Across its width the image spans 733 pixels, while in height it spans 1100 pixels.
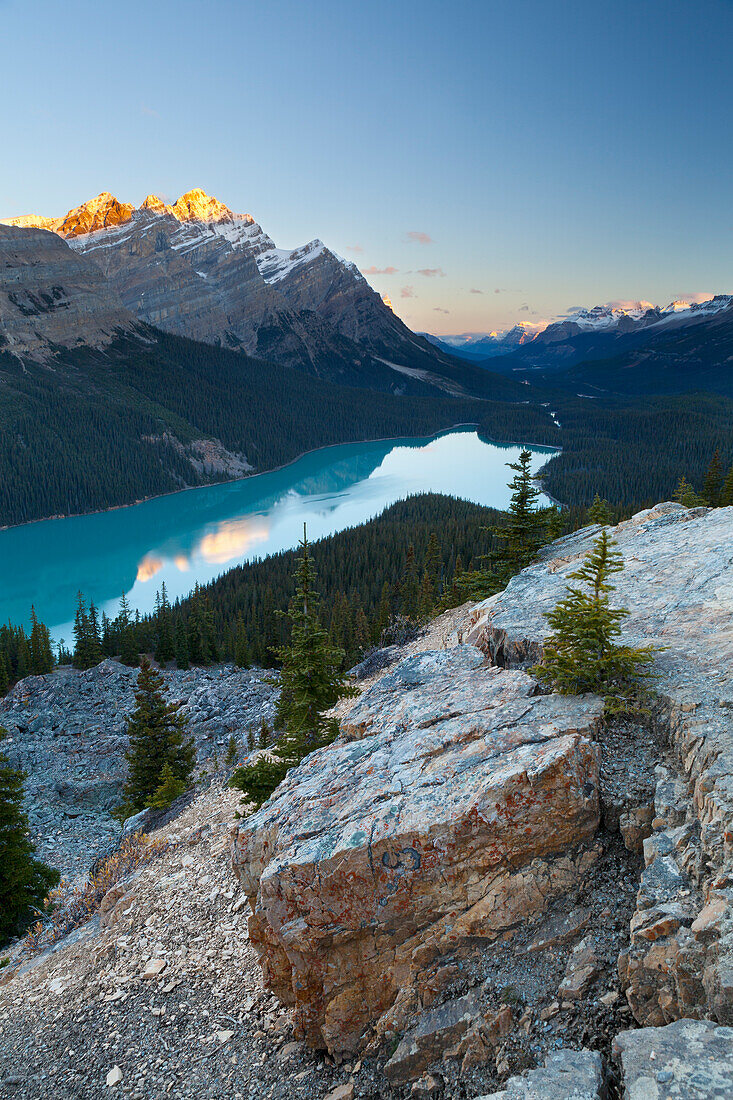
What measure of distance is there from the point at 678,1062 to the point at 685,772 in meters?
3.02

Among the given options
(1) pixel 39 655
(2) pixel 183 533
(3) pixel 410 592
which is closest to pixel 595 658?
(3) pixel 410 592

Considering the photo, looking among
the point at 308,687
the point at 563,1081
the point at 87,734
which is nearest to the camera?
the point at 563,1081

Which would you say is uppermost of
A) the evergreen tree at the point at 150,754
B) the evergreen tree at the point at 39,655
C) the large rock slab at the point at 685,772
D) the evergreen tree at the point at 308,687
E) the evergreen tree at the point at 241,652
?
the large rock slab at the point at 685,772

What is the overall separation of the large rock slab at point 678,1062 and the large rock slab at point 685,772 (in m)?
0.25

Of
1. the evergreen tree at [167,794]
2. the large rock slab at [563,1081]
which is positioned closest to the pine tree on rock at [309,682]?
the evergreen tree at [167,794]

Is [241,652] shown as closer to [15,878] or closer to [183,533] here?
[15,878]

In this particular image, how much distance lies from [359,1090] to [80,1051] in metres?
5.16

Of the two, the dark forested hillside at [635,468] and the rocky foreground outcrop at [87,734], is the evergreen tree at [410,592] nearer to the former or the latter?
the rocky foreground outcrop at [87,734]

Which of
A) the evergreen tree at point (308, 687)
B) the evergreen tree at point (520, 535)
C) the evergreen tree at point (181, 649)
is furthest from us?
the evergreen tree at point (181, 649)

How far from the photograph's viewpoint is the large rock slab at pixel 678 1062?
399cm

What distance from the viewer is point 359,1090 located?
6531 mm

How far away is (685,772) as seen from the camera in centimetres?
663

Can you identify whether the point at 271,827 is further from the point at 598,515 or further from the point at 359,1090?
the point at 598,515

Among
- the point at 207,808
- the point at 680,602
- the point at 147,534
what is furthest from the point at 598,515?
the point at 147,534
